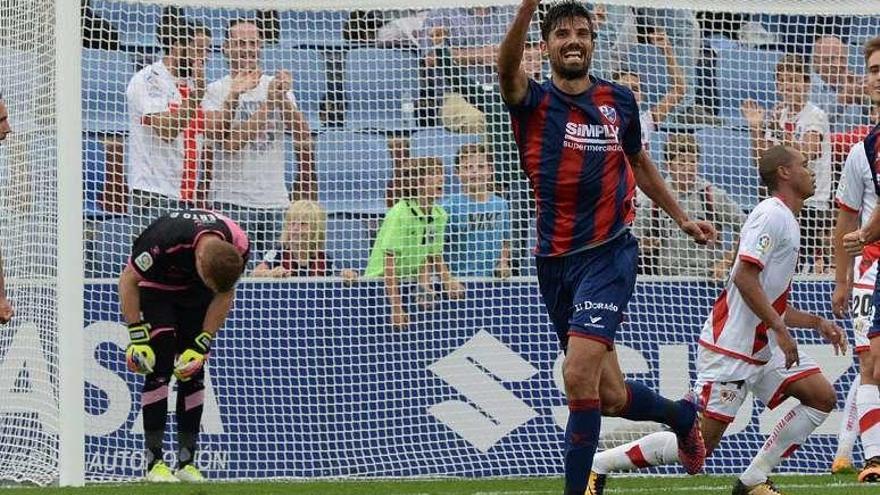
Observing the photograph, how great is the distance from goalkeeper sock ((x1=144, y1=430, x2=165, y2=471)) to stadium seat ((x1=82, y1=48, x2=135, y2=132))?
2403mm

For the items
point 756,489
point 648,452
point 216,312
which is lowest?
point 756,489

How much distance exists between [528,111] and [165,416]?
146 inches

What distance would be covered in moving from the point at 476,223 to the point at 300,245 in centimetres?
126

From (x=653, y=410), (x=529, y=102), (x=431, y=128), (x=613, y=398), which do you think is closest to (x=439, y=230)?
(x=431, y=128)

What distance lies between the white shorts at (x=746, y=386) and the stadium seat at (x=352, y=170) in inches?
135

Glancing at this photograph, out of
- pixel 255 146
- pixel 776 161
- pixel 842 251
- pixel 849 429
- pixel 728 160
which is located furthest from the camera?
pixel 728 160

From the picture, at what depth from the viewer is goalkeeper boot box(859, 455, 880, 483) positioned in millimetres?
9727

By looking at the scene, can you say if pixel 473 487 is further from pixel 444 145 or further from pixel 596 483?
pixel 444 145

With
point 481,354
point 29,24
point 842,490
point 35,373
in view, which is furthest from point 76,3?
point 842,490

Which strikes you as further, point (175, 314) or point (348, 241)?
point (348, 241)

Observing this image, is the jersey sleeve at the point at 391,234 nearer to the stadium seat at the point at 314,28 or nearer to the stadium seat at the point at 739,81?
the stadium seat at the point at 314,28

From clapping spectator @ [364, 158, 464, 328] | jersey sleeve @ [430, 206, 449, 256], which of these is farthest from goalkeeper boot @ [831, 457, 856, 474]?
jersey sleeve @ [430, 206, 449, 256]

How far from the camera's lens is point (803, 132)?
12398 millimetres

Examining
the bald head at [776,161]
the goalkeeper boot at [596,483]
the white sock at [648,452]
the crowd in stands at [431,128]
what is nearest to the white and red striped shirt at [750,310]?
the bald head at [776,161]
